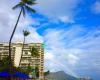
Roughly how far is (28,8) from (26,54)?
13651cm

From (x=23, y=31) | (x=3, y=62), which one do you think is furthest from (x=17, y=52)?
(x=23, y=31)

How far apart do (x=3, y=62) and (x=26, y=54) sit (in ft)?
326

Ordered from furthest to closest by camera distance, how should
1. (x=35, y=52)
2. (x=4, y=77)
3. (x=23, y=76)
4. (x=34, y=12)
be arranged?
(x=35, y=52), (x=23, y=76), (x=4, y=77), (x=34, y=12)

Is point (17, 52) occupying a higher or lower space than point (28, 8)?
higher

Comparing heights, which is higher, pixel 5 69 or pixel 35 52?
pixel 35 52

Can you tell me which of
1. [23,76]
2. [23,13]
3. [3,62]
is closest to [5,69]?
[23,76]

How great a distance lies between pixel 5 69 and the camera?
83.3 m

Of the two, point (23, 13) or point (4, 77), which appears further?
point (4, 77)

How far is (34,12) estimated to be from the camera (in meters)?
59.7

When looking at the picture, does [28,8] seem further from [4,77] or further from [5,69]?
[5,69]

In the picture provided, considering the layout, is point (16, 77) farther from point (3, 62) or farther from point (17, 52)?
point (17, 52)

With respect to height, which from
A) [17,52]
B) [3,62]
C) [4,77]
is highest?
[17,52]

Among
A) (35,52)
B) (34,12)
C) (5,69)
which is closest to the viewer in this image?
(34,12)

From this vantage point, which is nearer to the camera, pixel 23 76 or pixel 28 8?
pixel 28 8
